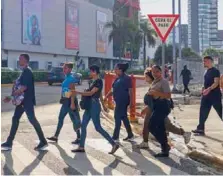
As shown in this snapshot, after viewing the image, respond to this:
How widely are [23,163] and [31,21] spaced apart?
57.6m

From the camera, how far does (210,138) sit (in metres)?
9.29

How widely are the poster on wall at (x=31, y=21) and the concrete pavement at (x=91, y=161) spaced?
2109 inches

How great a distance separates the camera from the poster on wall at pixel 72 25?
2876 inches

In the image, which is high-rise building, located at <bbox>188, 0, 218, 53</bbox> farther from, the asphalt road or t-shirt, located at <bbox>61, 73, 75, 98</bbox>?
t-shirt, located at <bbox>61, 73, 75, 98</bbox>

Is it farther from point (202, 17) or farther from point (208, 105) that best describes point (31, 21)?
point (208, 105)

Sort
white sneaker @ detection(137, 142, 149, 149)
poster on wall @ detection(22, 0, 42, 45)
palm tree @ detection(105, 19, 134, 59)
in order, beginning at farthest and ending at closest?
1. palm tree @ detection(105, 19, 134, 59)
2. poster on wall @ detection(22, 0, 42, 45)
3. white sneaker @ detection(137, 142, 149, 149)

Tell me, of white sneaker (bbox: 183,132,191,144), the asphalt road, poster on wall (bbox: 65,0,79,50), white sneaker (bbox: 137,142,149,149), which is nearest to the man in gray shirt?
white sneaker (bbox: 137,142,149,149)

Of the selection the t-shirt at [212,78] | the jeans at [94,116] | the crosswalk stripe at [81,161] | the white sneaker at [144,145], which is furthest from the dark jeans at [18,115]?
the t-shirt at [212,78]

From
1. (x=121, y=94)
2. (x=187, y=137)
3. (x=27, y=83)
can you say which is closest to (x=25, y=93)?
(x=27, y=83)

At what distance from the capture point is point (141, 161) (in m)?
7.31

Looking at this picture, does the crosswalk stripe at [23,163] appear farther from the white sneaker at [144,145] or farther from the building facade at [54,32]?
the building facade at [54,32]

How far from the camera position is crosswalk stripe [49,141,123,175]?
6539mm

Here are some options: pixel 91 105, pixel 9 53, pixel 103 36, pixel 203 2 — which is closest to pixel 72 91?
pixel 91 105

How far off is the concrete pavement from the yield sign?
2.50 meters
